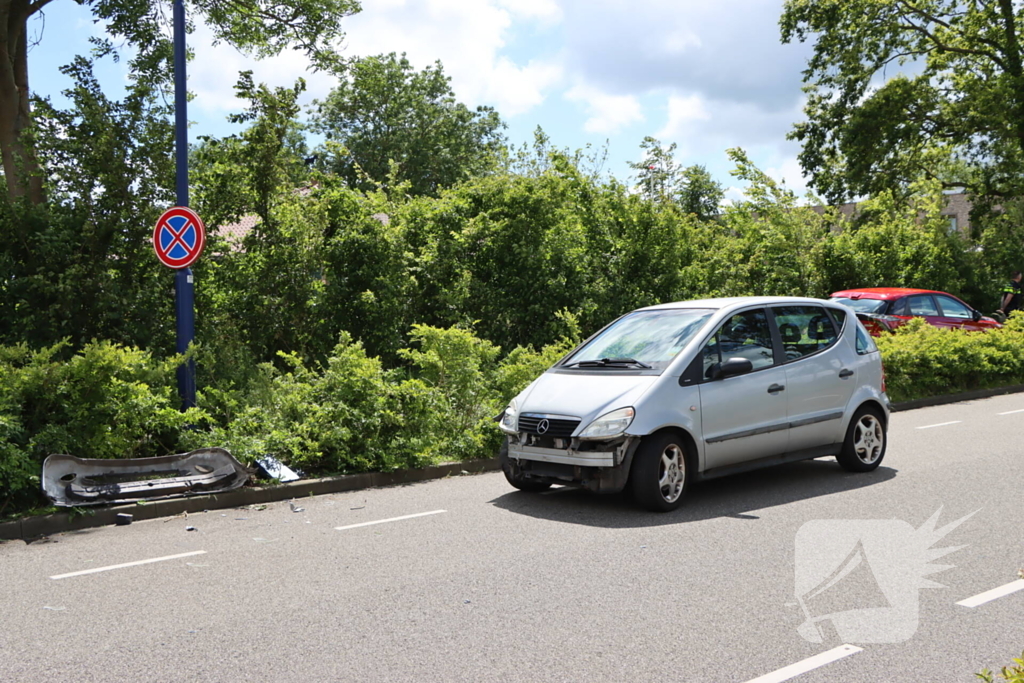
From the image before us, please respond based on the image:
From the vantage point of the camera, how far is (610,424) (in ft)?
23.9

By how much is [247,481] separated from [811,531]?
492 cm

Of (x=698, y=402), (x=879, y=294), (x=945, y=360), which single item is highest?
(x=879, y=294)

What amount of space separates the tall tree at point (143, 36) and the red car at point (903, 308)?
11399mm

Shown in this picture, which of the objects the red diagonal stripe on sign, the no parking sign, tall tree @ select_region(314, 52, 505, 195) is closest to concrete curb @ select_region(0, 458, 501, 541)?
the no parking sign

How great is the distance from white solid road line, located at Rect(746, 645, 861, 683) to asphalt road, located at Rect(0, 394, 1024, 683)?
0.03 meters

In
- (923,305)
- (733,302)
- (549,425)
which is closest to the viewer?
(549,425)

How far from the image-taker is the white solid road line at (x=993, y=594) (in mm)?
5039

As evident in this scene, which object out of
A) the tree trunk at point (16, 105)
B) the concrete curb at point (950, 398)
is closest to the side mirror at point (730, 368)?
the concrete curb at point (950, 398)

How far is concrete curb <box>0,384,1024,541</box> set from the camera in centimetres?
725

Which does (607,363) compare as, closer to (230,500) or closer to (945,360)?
(230,500)

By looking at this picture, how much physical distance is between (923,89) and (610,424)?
3303 centimetres

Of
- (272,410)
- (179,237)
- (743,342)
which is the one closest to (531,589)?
(743,342)

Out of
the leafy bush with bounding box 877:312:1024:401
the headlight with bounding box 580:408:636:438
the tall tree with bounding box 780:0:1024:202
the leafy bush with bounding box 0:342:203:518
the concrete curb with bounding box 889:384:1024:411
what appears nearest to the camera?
the headlight with bounding box 580:408:636:438

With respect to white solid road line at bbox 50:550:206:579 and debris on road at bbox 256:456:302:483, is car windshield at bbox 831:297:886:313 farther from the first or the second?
white solid road line at bbox 50:550:206:579
